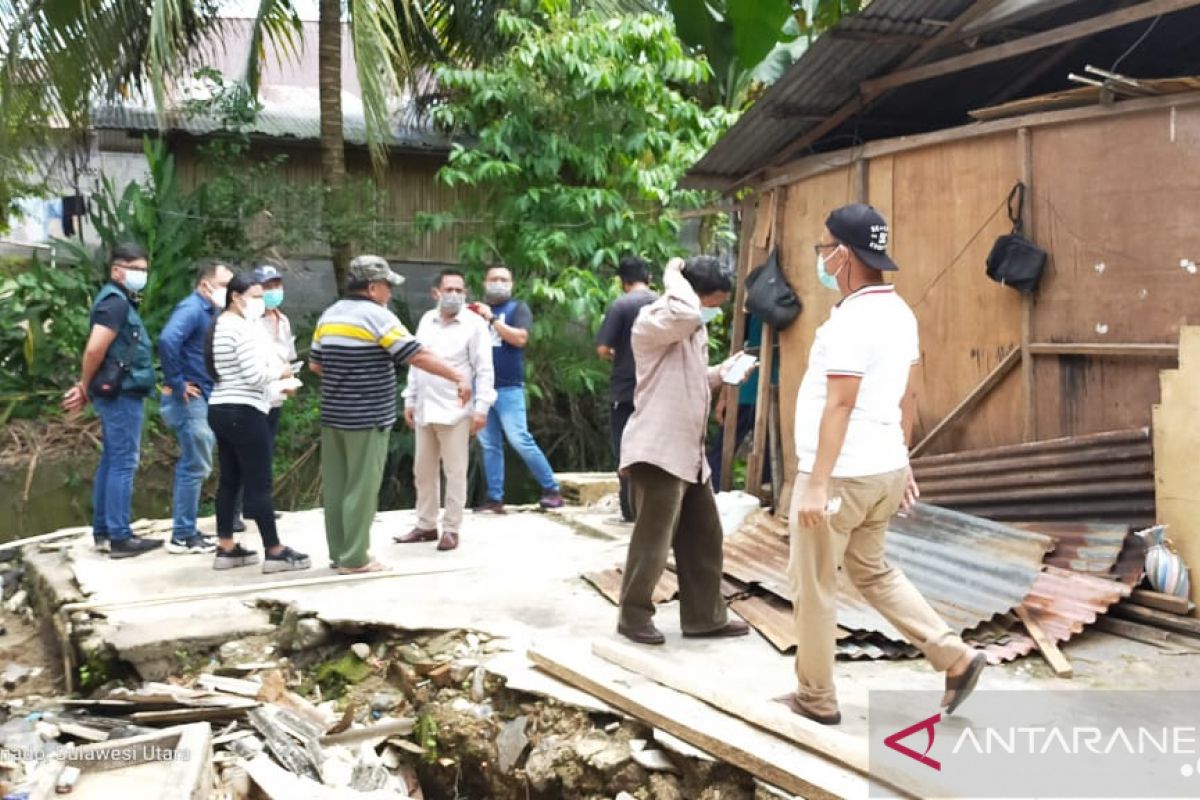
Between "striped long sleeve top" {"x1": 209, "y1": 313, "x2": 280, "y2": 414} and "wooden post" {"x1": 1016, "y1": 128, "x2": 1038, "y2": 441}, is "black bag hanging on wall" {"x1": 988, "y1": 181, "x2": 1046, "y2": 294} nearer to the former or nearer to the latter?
"wooden post" {"x1": 1016, "y1": 128, "x2": 1038, "y2": 441}

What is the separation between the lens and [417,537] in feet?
25.2

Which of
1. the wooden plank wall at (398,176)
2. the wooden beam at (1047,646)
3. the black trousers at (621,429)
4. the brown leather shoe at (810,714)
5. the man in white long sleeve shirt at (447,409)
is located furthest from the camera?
the wooden plank wall at (398,176)

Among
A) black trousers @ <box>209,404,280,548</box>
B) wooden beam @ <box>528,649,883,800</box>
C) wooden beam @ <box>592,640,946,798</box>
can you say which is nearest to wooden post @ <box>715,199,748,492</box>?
black trousers @ <box>209,404,280,548</box>

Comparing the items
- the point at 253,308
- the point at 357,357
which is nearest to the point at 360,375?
the point at 357,357

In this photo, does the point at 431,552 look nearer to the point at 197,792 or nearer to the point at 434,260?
the point at 197,792

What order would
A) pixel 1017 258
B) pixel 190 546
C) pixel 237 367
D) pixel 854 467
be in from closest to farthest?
1. pixel 854 467
2. pixel 1017 258
3. pixel 237 367
4. pixel 190 546

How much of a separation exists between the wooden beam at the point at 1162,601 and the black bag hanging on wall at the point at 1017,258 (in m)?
1.76

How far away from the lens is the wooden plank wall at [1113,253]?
5.50 m

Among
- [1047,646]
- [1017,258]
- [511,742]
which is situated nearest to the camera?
[511,742]

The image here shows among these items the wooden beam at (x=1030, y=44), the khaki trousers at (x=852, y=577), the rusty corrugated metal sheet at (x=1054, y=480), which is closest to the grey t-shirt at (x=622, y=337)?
the rusty corrugated metal sheet at (x=1054, y=480)

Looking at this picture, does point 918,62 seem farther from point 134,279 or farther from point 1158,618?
point 134,279

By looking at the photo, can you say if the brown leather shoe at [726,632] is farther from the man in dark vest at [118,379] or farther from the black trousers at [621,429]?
the man in dark vest at [118,379]

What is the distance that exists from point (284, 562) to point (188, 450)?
3.75 ft

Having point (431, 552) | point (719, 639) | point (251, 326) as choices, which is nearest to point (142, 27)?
point (251, 326)
